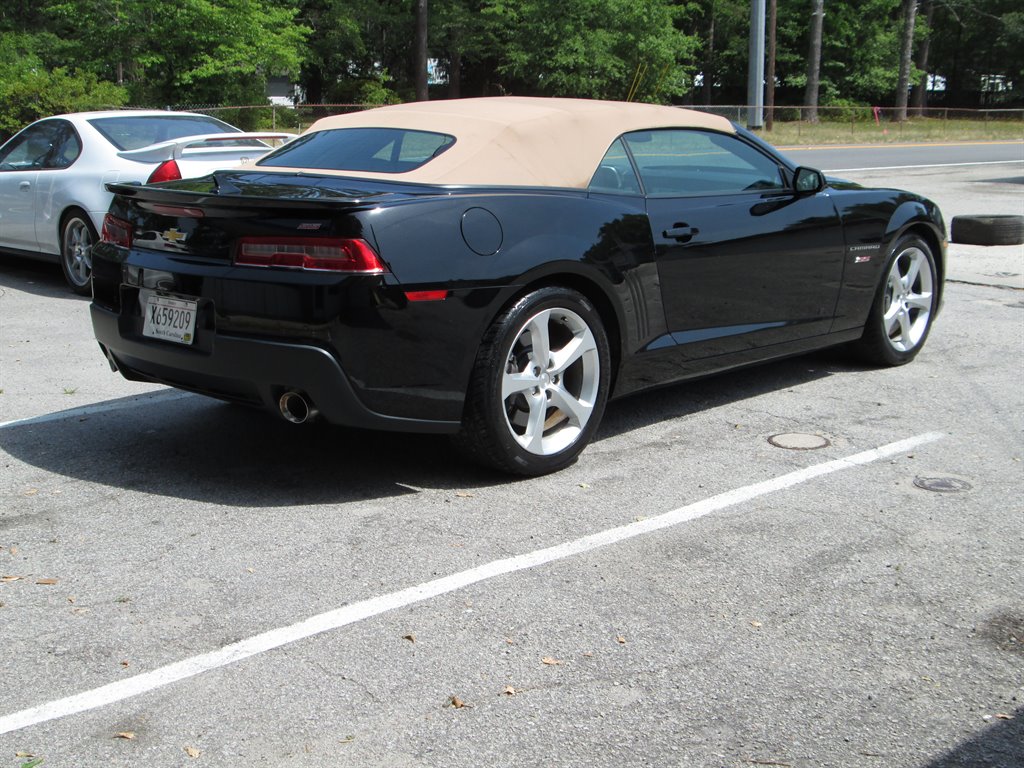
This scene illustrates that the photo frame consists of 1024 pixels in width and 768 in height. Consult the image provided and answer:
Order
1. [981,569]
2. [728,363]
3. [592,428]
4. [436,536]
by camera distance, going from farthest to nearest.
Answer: [728,363]
[592,428]
[436,536]
[981,569]

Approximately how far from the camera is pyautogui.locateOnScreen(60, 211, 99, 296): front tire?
9359mm

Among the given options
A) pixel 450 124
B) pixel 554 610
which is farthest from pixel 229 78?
pixel 554 610

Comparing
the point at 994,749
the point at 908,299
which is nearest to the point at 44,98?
the point at 908,299

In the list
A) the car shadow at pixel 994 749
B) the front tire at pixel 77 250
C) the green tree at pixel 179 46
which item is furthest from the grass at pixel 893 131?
the car shadow at pixel 994 749

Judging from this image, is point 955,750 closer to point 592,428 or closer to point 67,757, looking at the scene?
point 67,757

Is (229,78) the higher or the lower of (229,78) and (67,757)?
the higher

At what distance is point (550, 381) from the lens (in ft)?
16.2

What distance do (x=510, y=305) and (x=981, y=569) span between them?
1.96 m

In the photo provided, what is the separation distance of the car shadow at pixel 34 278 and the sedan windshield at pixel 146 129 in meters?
1.26

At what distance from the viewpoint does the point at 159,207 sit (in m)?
4.78

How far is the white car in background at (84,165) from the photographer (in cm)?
916

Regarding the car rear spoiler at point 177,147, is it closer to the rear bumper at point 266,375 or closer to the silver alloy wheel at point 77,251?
the silver alloy wheel at point 77,251

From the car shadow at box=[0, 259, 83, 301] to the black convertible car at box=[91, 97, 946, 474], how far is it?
480cm

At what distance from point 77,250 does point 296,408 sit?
578 centimetres
